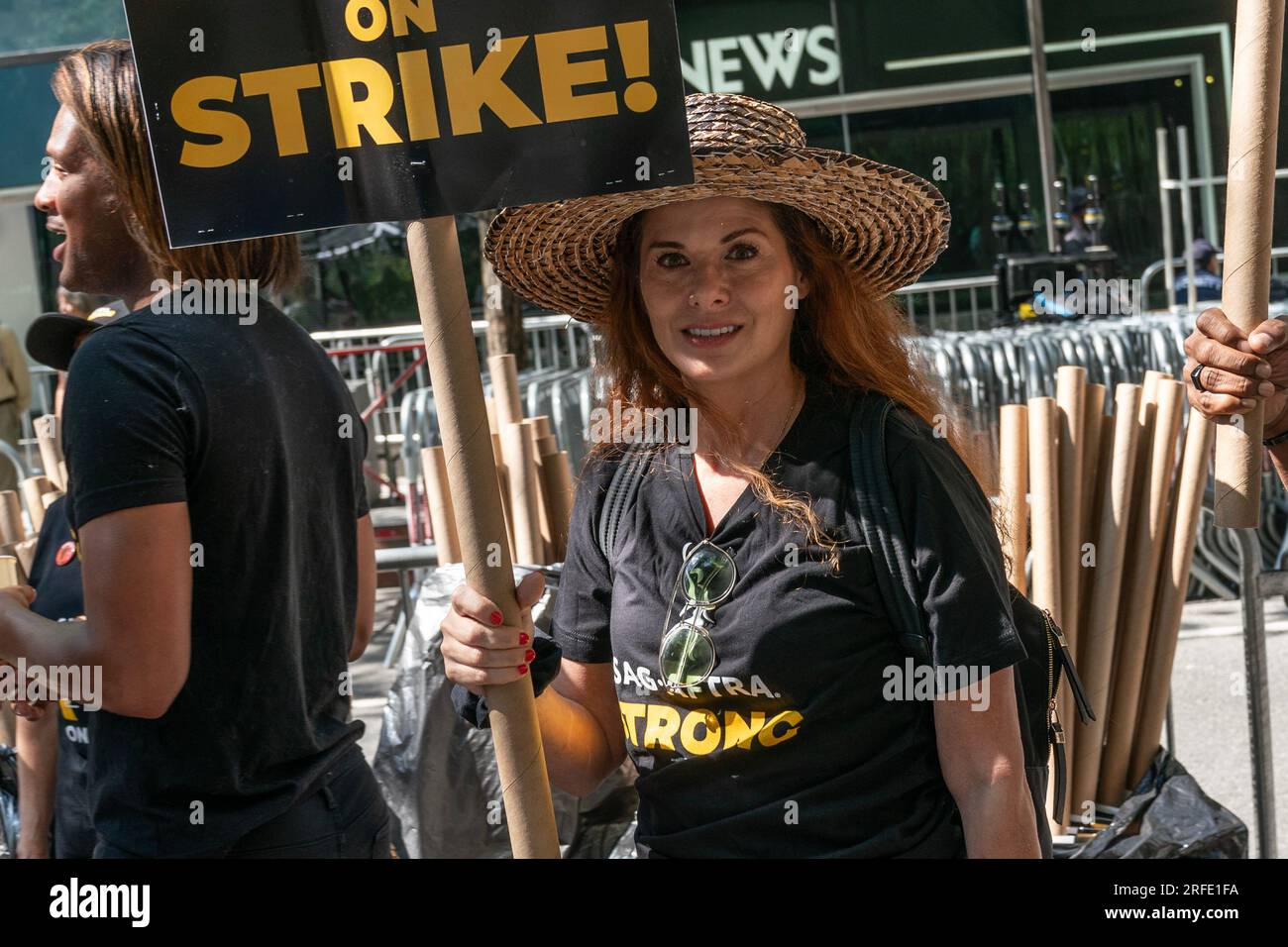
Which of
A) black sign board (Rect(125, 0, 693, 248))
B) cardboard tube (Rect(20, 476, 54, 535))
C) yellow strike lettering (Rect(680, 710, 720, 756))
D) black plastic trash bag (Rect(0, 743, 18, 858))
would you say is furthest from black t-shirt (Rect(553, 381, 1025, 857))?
cardboard tube (Rect(20, 476, 54, 535))

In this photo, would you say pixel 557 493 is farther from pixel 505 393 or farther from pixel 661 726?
pixel 661 726

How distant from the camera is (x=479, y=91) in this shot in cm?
174

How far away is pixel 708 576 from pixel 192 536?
2.42 feet

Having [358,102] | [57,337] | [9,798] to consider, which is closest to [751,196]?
[358,102]

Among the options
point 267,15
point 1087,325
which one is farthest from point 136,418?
→ point 1087,325

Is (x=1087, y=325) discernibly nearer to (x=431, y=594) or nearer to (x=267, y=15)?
(x=431, y=594)

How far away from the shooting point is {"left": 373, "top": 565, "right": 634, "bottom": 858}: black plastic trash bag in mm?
3521

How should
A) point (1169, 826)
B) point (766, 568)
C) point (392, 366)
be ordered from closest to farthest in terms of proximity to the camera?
point (766, 568)
point (1169, 826)
point (392, 366)

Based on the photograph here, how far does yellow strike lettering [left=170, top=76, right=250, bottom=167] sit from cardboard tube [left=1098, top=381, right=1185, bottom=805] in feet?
7.75

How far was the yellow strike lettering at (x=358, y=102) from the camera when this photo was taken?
68.6 inches

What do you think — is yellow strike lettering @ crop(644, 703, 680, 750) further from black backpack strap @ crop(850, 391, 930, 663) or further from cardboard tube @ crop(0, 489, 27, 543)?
cardboard tube @ crop(0, 489, 27, 543)
